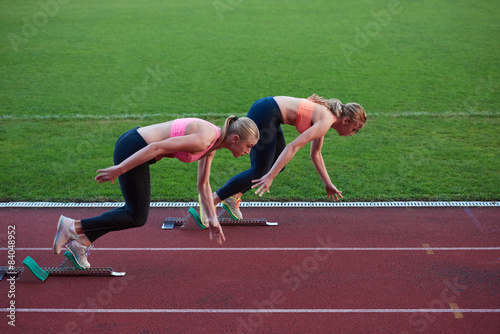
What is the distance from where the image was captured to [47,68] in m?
13.1

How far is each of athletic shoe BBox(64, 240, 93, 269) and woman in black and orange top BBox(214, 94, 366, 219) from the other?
1.53 m

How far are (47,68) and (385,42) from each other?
31.6ft

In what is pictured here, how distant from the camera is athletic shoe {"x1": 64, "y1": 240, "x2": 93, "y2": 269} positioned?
492 centimetres

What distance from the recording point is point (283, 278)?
498cm

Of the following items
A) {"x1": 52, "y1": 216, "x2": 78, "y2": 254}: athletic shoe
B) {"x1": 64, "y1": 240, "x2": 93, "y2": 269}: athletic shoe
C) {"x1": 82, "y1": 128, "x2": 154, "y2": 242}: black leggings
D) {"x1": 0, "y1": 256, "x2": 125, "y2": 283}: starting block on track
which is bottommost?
{"x1": 0, "y1": 256, "x2": 125, "y2": 283}: starting block on track

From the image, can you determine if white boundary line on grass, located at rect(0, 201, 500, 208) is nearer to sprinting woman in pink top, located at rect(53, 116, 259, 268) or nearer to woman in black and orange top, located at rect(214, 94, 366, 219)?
woman in black and orange top, located at rect(214, 94, 366, 219)

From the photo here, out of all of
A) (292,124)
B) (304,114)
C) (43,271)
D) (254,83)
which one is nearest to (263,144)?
(292,124)

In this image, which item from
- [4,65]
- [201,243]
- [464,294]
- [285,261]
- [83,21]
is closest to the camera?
[464,294]

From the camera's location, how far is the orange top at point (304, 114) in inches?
207

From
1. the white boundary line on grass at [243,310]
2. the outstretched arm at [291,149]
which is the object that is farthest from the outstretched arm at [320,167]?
the white boundary line on grass at [243,310]

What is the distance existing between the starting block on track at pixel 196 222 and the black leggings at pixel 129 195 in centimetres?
118

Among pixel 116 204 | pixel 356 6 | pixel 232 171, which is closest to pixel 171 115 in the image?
pixel 232 171

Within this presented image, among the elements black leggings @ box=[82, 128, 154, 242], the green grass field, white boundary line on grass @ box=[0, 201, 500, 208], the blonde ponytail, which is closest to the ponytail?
black leggings @ box=[82, 128, 154, 242]

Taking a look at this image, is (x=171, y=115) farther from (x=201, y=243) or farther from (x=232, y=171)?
(x=201, y=243)
